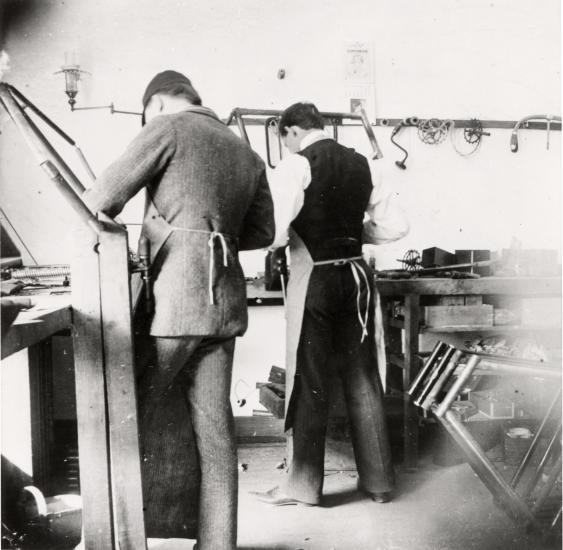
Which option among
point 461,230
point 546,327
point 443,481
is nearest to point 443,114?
point 461,230

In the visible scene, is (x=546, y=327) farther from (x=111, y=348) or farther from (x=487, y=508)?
(x=111, y=348)

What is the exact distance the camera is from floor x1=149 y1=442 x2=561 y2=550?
8.61 feet

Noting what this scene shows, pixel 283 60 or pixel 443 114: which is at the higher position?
pixel 283 60

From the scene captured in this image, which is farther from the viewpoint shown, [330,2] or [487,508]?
[330,2]

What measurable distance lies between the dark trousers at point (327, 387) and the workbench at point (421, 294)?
1.37 feet

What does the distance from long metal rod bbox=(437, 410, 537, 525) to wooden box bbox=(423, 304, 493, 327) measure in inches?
46.2

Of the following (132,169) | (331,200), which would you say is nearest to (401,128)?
(331,200)

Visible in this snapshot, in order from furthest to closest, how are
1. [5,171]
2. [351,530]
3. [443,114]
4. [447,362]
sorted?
[443,114], [5,171], [351,530], [447,362]

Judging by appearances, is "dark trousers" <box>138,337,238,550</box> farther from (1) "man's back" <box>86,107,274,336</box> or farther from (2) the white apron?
(2) the white apron

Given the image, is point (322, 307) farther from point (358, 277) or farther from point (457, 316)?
point (457, 316)

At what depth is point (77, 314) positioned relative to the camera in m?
1.96

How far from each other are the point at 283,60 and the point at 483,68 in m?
1.42

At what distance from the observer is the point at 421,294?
3611 millimetres

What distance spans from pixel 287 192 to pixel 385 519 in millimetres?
1519
